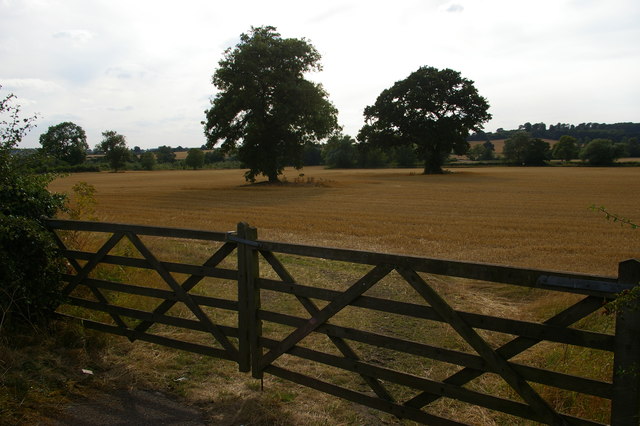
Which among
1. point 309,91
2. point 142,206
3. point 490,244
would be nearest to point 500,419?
point 490,244

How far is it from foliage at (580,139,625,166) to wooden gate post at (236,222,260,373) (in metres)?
109

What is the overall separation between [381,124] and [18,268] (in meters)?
60.8

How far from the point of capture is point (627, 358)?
2975 mm

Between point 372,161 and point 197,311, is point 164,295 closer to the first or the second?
point 197,311

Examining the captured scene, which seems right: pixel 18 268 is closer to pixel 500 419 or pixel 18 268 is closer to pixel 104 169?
pixel 500 419

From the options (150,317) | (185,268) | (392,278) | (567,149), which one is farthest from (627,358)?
(567,149)

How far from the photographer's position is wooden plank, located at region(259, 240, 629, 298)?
3.00 meters

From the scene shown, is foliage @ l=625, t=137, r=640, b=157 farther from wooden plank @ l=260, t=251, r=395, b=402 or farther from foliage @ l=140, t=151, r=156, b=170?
wooden plank @ l=260, t=251, r=395, b=402

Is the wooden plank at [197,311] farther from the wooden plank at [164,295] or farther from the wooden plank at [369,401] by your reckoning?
the wooden plank at [369,401]

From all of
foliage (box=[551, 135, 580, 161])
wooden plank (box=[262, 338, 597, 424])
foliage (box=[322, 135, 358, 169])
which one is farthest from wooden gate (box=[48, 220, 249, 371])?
foliage (box=[551, 135, 580, 161])

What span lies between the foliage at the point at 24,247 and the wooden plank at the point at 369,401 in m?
3.14

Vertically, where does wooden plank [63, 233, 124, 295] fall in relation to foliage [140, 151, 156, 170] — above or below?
below

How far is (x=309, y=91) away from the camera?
1580 inches

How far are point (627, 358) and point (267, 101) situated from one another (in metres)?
39.9
